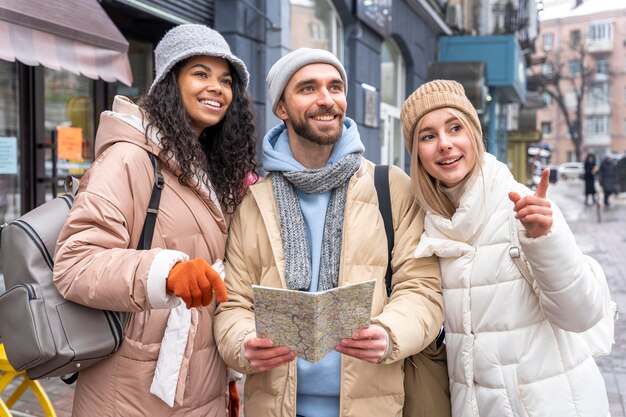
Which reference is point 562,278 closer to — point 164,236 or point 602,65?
point 164,236

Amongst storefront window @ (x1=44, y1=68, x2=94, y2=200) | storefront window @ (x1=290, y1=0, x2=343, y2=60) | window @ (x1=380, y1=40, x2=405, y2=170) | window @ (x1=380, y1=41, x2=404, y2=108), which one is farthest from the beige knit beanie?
window @ (x1=380, y1=41, x2=404, y2=108)

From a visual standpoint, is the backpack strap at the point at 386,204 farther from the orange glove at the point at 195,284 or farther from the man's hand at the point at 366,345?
the orange glove at the point at 195,284

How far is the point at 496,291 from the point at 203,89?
4.13ft

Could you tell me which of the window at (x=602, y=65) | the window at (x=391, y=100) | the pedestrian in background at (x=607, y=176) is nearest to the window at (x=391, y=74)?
the window at (x=391, y=100)

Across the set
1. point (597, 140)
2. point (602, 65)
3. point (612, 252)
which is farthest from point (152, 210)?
point (597, 140)

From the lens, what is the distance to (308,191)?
2293 mm

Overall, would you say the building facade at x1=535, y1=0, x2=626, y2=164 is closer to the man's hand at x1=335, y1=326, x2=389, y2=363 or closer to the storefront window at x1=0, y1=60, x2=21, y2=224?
the storefront window at x1=0, y1=60, x2=21, y2=224

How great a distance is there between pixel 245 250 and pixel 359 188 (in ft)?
1.51

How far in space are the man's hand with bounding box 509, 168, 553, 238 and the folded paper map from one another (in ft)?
1.63

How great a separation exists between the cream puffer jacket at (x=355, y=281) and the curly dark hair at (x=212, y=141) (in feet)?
0.46

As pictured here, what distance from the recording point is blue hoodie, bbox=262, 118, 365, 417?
2.13m

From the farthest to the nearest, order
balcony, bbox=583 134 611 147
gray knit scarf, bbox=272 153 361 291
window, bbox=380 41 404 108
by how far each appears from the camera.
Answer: balcony, bbox=583 134 611 147 < window, bbox=380 41 404 108 < gray knit scarf, bbox=272 153 361 291

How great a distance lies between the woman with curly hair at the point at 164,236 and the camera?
6.08 feet

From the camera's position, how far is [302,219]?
2.26 metres
